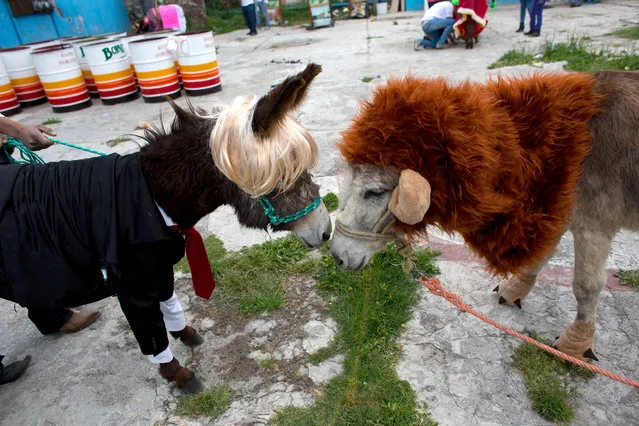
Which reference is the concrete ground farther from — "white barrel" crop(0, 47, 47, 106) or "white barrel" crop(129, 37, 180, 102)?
"white barrel" crop(0, 47, 47, 106)

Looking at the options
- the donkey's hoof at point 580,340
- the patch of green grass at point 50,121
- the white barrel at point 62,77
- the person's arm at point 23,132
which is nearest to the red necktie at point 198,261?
the person's arm at point 23,132

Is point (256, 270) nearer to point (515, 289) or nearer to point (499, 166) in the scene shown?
point (515, 289)

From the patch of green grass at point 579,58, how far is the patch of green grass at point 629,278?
5.19 meters

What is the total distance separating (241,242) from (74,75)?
719cm

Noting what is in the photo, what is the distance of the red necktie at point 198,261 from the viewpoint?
2328 mm

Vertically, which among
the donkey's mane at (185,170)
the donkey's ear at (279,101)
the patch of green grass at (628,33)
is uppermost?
the donkey's ear at (279,101)

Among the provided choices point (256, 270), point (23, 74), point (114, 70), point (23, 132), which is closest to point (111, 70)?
point (114, 70)

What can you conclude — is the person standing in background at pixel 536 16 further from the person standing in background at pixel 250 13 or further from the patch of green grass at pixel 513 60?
the person standing in background at pixel 250 13

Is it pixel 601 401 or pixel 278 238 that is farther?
pixel 278 238

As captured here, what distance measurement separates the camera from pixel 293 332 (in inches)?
113

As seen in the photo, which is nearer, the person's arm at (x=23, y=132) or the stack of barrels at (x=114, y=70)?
the person's arm at (x=23, y=132)

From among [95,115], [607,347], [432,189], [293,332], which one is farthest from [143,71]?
[607,347]

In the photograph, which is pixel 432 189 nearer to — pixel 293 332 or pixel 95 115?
pixel 293 332

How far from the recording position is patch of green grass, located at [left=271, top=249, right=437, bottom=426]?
226cm
